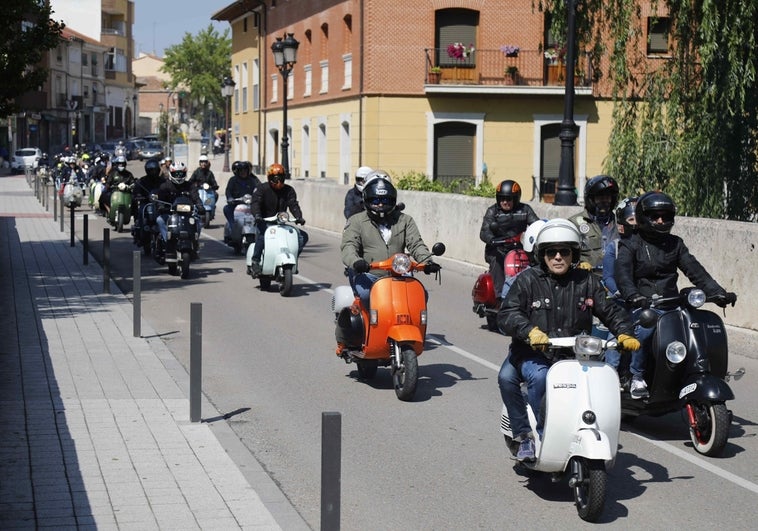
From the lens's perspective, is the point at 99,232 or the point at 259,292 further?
the point at 99,232

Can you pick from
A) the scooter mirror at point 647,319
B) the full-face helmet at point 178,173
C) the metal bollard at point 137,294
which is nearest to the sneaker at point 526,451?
the scooter mirror at point 647,319

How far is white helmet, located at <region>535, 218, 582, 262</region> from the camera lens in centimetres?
678

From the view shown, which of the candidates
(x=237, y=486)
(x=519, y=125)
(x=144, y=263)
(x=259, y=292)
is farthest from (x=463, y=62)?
(x=237, y=486)

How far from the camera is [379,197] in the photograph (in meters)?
10.4

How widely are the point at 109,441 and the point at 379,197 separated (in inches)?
135

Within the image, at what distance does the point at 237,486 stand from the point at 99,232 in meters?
23.3

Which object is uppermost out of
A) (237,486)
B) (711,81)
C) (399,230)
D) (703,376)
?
(711,81)

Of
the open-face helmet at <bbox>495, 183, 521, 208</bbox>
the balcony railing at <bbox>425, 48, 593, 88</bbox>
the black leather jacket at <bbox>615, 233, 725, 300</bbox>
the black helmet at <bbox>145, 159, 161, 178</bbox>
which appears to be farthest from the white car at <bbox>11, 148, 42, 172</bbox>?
the black leather jacket at <bbox>615, 233, 725, 300</bbox>

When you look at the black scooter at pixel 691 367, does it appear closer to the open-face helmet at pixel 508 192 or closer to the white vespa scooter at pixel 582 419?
the white vespa scooter at pixel 582 419

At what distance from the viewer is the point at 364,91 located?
141 feet

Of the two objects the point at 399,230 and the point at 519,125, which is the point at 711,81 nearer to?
the point at 399,230

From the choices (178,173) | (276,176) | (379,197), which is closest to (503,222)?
(379,197)

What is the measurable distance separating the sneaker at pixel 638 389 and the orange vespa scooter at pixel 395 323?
1.90 m

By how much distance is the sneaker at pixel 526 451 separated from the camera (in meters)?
6.77
